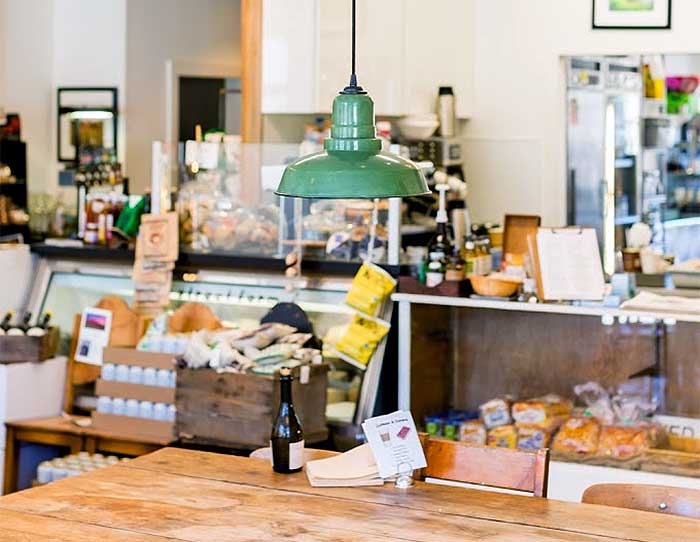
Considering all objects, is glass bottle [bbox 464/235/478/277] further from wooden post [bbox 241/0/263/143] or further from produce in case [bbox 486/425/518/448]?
wooden post [bbox 241/0/263/143]

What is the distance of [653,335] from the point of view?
509 cm

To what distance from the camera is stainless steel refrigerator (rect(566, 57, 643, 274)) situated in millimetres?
7895

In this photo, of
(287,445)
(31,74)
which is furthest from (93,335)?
(31,74)

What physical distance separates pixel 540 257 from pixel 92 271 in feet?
7.66

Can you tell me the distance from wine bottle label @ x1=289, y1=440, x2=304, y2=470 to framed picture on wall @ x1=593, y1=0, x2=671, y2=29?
4.61 metres

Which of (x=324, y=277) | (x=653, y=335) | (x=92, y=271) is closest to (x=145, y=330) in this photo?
(x=92, y=271)

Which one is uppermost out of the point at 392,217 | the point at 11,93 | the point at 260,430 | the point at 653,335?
the point at 11,93

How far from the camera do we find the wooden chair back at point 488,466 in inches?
134

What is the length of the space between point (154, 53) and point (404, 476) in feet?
21.4

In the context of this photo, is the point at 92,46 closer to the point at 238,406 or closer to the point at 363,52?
the point at 363,52

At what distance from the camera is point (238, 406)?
16.8 ft

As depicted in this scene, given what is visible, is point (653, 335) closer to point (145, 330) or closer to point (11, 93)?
Answer: point (145, 330)

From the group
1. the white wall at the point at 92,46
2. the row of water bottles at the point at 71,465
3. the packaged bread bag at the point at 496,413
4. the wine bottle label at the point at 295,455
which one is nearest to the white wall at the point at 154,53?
the white wall at the point at 92,46

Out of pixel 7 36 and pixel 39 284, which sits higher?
pixel 7 36
